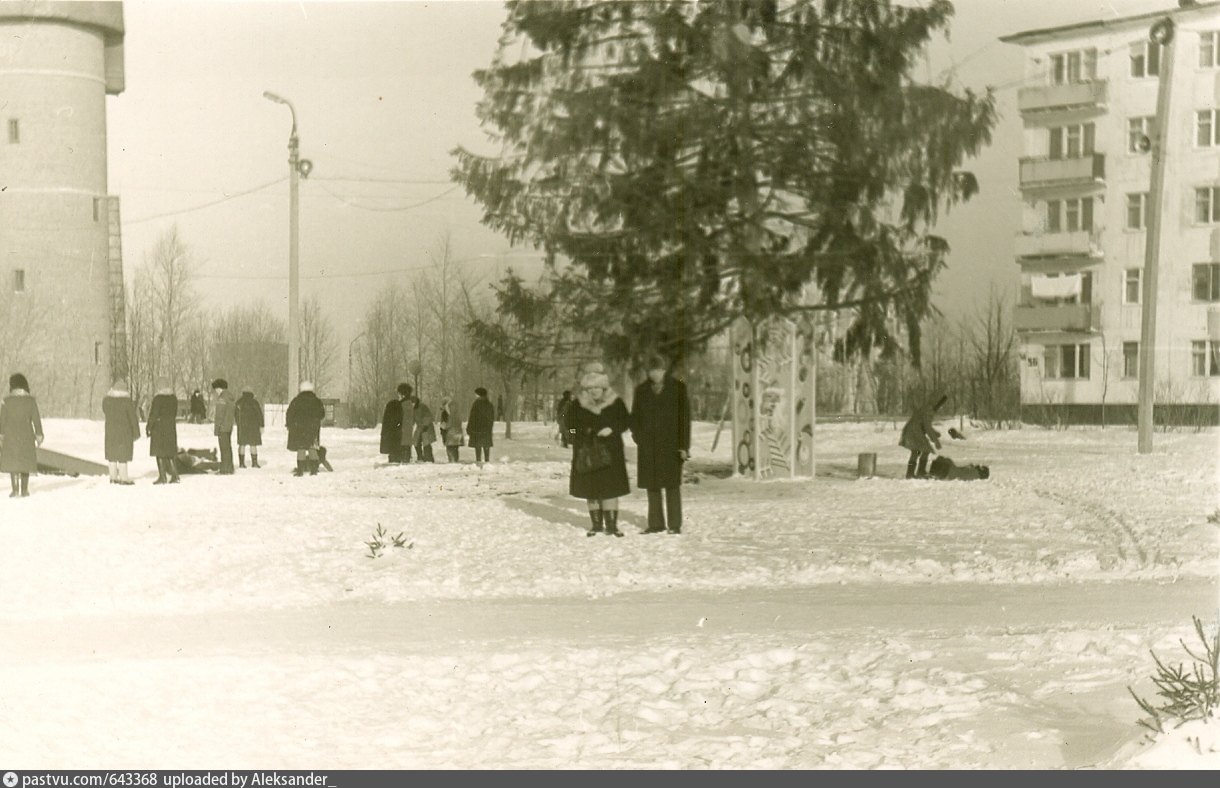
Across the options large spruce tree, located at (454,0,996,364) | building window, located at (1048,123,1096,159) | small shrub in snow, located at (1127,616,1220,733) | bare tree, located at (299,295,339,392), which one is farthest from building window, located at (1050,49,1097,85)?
small shrub in snow, located at (1127,616,1220,733)

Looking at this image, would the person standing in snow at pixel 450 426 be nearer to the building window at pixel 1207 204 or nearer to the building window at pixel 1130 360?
the building window at pixel 1130 360

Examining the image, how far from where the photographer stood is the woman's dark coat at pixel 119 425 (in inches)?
1019

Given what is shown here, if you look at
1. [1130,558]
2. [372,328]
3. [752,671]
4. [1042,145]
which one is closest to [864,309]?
[372,328]

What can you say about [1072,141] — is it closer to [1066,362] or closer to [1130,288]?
[1130,288]

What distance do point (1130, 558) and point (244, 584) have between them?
869cm

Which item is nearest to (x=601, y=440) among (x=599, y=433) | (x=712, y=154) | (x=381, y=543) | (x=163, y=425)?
(x=599, y=433)

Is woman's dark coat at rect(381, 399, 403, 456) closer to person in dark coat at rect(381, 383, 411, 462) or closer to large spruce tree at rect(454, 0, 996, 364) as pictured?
person in dark coat at rect(381, 383, 411, 462)

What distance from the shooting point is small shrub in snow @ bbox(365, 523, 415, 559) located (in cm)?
1514

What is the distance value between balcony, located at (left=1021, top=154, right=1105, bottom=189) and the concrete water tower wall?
27764mm

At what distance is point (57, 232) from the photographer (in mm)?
34562

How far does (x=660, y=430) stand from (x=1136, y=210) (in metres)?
36.4

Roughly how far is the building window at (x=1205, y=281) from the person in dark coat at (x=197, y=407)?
30.8 meters

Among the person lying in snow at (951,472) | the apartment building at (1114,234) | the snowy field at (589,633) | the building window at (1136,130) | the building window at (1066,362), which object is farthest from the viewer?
the building window at (1066,362)

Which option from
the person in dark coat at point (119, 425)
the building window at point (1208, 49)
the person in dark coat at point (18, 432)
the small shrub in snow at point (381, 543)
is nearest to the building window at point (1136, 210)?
the building window at point (1208, 49)
